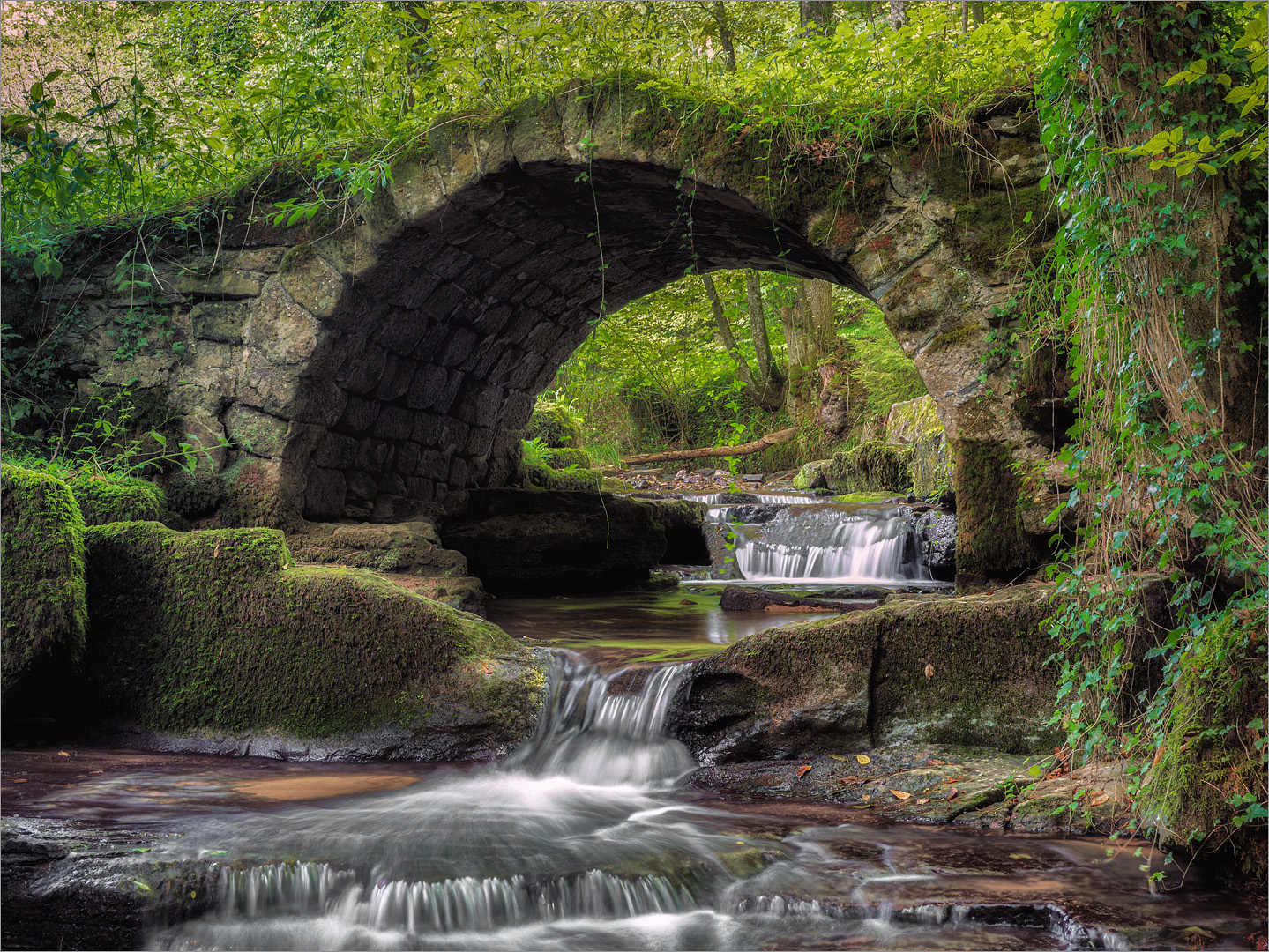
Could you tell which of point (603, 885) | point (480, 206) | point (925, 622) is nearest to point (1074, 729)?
point (925, 622)

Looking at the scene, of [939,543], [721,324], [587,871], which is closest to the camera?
[587,871]

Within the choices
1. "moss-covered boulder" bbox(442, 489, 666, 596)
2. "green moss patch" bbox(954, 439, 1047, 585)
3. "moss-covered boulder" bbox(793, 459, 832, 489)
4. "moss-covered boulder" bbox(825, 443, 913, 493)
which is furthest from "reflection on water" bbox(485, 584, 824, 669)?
"moss-covered boulder" bbox(793, 459, 832, 489)

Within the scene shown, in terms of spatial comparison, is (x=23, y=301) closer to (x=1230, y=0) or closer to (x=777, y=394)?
(x=1230, y=0)

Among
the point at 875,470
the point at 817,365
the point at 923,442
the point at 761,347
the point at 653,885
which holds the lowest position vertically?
the point at 653,885

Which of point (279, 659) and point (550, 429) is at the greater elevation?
point (550, 429)

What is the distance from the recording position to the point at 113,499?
17.0 ft

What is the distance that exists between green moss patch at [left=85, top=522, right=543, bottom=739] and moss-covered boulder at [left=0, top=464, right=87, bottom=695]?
0.23m

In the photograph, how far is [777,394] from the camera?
16.3m

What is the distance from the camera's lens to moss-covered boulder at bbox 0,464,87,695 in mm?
3928

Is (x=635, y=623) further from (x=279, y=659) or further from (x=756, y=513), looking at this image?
(x=756, y=513)

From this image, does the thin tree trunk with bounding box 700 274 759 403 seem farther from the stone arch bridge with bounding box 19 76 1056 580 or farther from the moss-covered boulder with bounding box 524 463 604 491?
the stone arch bridge with bounding box 19 76 1056 580

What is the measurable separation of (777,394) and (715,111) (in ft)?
38.5

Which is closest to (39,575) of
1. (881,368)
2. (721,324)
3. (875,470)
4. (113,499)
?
(113,499)

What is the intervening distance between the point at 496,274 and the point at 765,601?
3.07 meters
